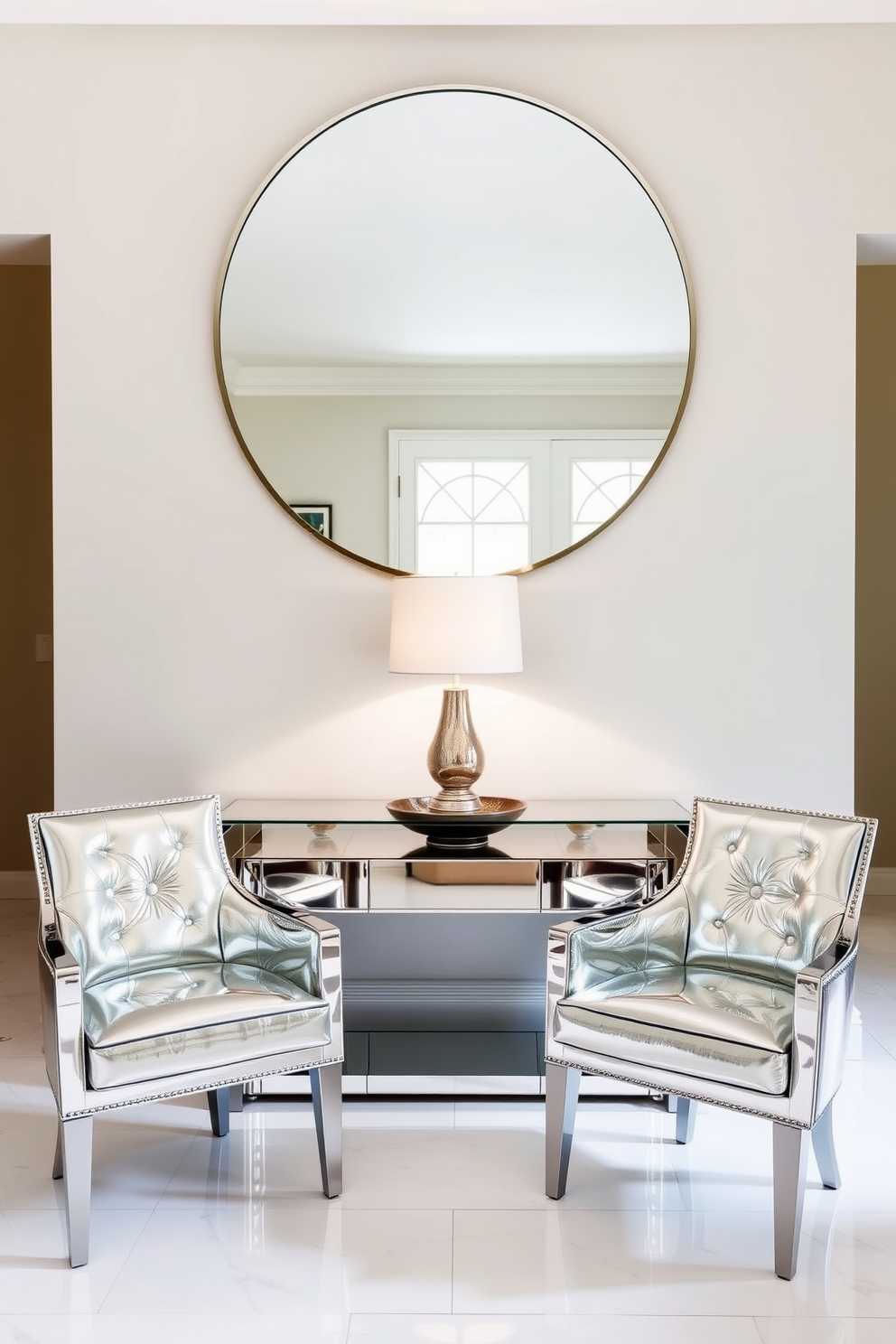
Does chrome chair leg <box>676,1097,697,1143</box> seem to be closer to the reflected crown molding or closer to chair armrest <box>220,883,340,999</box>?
chair armrest <box>220,883,340,999</box>

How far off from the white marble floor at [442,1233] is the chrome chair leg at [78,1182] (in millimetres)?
57

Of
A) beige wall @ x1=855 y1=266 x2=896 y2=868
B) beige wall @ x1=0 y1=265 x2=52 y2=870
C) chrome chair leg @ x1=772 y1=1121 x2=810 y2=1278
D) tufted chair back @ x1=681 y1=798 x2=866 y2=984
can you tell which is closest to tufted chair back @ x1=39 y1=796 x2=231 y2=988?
tufted chair back @ x1=681 y1=798 x2=866 y2=984

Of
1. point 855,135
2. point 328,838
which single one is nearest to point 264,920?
point 328,838

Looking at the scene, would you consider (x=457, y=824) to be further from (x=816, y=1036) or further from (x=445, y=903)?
(x=816, y=1036)

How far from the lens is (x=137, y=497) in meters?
2.95

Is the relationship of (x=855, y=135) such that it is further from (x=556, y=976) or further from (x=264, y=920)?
(x=264, y=920)

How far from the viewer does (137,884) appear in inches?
91.5

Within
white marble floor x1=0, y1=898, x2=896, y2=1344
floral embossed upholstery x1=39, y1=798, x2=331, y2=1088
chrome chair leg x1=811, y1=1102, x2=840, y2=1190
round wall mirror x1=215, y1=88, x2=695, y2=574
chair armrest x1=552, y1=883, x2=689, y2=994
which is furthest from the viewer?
round wall mirror x1=215, y1=88, x2=695, y2=574

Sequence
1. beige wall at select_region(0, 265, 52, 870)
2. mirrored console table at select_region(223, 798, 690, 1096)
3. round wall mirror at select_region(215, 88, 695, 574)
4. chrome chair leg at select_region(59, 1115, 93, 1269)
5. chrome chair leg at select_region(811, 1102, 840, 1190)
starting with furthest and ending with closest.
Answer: beige wall at select_region(0, 265, 52, 870)
round wall mirror at select_region(215, 88, 695, 574)
mirrored console table at select_region(223, 798, 690, 1096)
chrome chair leg at select_region(811, 1102, 840, 1190)
chrome chair leg at select_region(59, 1115, 93, 1269)

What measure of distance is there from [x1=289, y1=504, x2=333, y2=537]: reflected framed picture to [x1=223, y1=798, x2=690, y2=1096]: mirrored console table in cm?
76

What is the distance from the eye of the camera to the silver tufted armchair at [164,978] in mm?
1939

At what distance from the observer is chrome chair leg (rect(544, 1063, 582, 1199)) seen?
2.14m

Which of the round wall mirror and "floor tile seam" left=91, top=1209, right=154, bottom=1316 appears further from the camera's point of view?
the round wall mirror

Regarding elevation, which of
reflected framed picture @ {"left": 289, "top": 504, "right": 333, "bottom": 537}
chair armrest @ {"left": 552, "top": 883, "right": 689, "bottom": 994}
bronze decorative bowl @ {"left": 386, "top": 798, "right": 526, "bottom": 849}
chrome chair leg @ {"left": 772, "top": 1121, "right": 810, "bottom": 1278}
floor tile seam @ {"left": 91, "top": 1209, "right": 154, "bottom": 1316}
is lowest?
floor tile seam @ {"left": 91, "top": 1209, "right": 154, "bottom": 1316}
